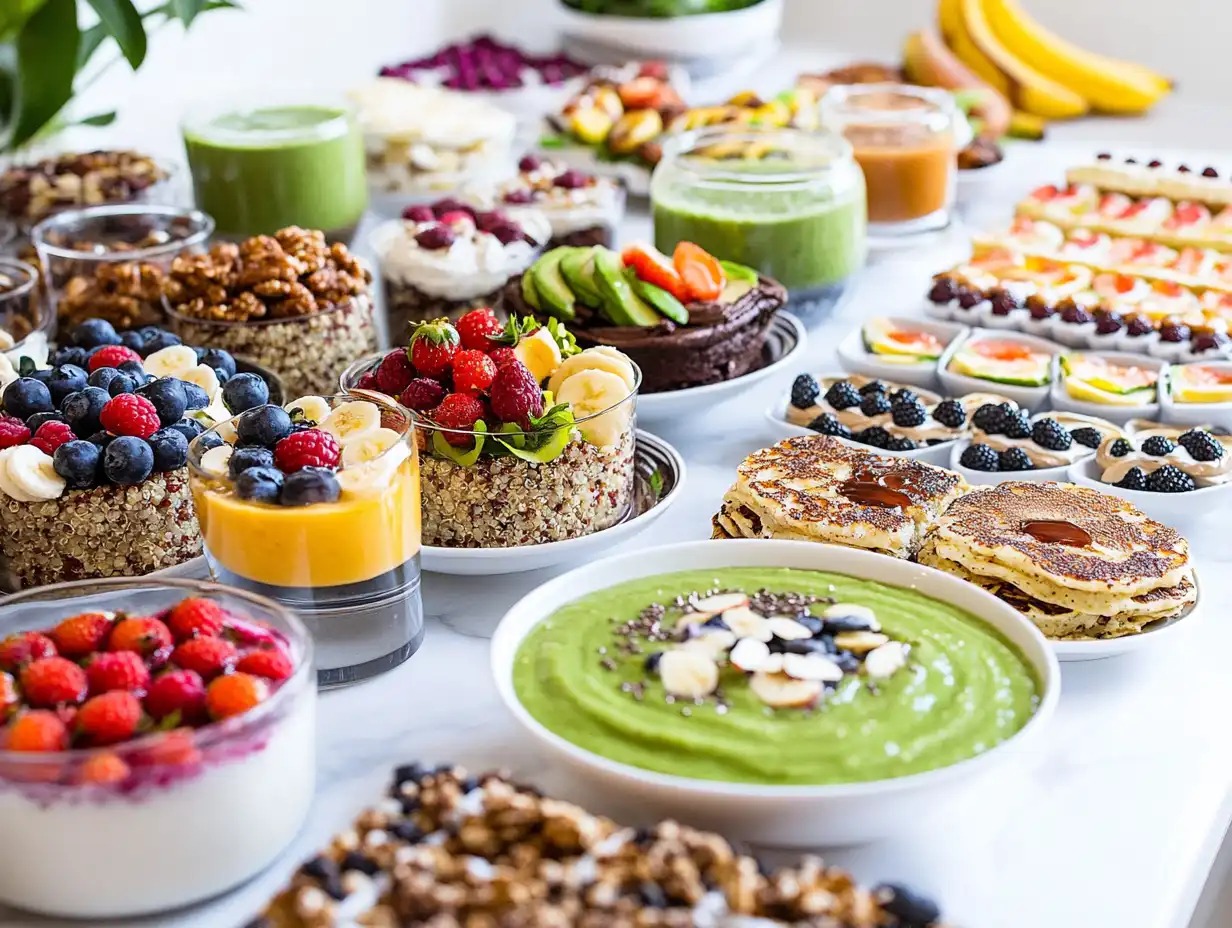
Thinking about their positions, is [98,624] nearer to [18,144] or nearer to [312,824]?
[312,824]

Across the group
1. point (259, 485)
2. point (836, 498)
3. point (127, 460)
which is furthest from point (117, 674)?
point (836, 498)

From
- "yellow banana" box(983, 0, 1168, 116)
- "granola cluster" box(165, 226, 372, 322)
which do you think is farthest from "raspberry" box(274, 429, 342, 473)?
"yellow banana" box(983, 0, 1168, 116)

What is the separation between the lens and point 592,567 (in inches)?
54.6

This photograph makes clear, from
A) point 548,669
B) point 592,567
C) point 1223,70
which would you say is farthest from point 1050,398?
point 1223,70

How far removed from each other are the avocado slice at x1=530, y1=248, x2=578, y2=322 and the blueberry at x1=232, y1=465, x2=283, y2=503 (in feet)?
2.28

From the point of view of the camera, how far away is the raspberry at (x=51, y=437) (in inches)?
57.2

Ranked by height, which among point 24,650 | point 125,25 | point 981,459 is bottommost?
point 981,459

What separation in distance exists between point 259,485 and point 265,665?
22 cm

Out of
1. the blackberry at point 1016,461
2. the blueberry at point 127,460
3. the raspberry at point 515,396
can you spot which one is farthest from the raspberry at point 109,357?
the blackberry at point 1016,461

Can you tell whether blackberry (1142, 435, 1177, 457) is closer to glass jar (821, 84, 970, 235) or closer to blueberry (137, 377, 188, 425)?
glass jar (821, 84, 970, 235)

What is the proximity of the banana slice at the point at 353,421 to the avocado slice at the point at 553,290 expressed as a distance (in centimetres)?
53

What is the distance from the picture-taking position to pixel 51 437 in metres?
1.46

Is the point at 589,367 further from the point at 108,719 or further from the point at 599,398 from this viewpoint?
the point at 108,719

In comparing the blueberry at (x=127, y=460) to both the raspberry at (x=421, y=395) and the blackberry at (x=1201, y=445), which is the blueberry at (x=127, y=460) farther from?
the blackberry at (x=1201, y=445)
